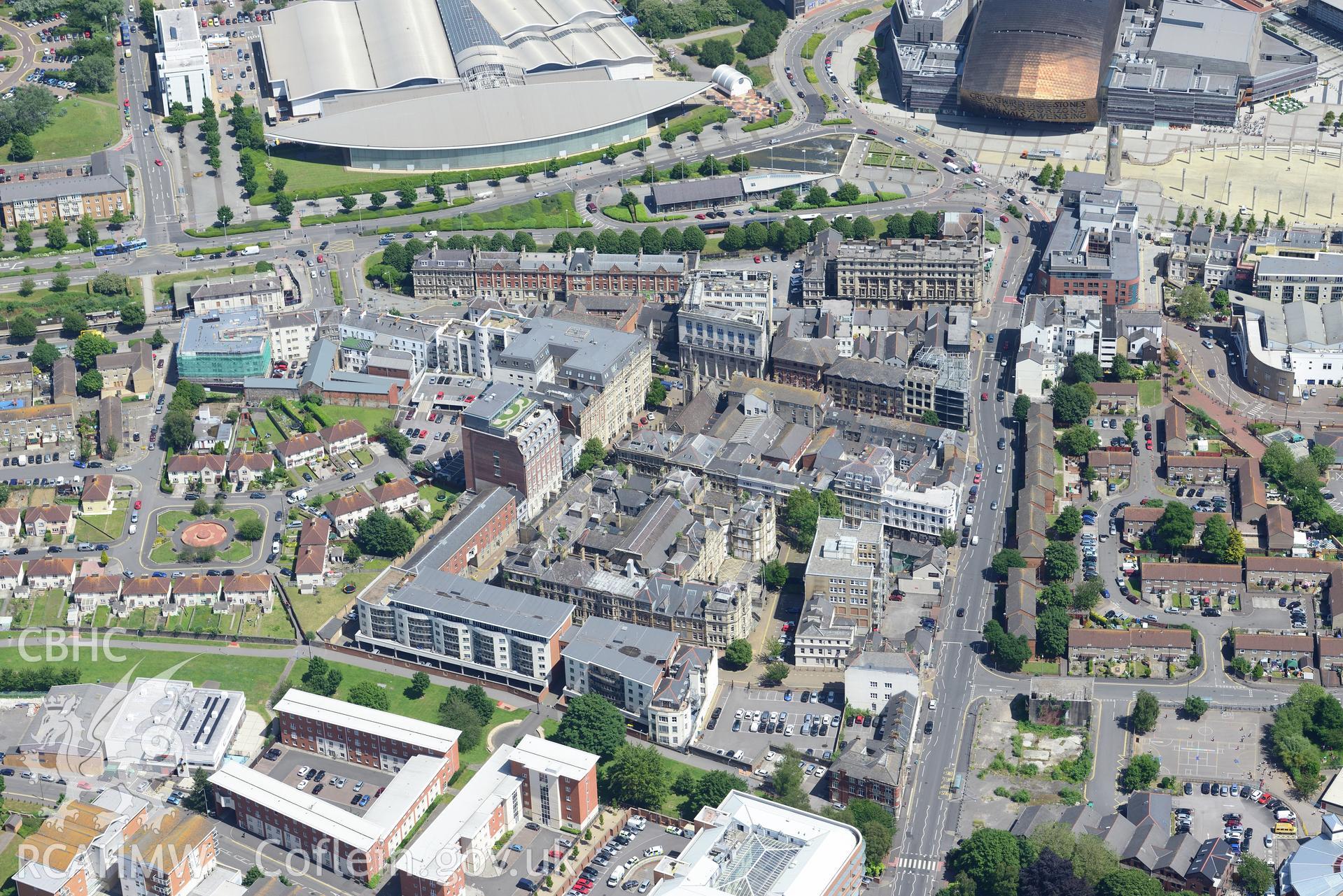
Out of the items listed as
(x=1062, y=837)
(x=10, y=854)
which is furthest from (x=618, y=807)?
(x=10, y=854)

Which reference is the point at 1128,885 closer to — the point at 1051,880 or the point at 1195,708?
the point at 1051,880

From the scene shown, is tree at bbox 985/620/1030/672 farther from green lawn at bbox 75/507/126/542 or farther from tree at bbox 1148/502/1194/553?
green lawn at bbox 75/507/126/542

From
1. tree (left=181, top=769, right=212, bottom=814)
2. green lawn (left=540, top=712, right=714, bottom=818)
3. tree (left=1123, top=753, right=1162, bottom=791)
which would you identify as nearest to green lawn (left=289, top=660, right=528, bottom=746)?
green lawn (left=540, top=712, right=714, bottom=818)

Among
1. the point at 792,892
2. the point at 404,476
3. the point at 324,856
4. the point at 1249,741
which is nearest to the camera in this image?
the point at 792,892

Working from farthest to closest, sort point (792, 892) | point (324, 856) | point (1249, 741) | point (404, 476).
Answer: point (404, 476) → point (1249, 741) → point (324, 856) → point (792, 892)

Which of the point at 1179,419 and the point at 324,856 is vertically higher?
the point at 1179,419

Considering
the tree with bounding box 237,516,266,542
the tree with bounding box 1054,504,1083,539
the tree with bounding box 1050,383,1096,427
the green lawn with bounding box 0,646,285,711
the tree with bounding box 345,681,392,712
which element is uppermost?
the tree with bounding box 1050,383,1096,427

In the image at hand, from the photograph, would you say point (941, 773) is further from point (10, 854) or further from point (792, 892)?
point (10, 854)

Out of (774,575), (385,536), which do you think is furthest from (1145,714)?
(385,536)
